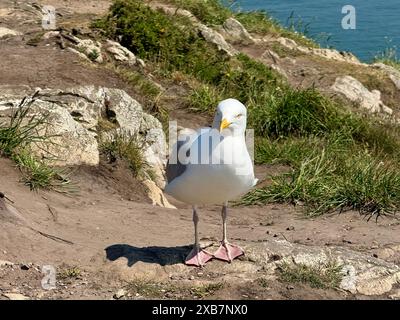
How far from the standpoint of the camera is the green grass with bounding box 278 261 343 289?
5.63 m

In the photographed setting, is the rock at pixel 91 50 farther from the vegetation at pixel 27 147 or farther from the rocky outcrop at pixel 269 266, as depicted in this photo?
the rocky outcrop at pixel 269 266

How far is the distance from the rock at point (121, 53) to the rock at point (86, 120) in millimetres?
1768

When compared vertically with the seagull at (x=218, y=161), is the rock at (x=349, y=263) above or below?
below

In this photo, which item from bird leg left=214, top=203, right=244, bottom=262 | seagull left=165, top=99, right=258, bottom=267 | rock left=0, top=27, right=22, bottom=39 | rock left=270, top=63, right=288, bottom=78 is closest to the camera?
seagull left=165, top=99, right=258, bottom=267

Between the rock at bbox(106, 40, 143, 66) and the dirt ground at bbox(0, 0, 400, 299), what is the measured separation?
1.55 meters

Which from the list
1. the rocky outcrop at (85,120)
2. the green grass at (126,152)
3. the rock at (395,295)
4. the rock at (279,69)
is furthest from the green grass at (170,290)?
the rock at (279,69)

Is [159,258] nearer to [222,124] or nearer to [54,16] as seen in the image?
[222,124]

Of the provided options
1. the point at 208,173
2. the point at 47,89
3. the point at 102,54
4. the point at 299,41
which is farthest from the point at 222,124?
the point at 299,41

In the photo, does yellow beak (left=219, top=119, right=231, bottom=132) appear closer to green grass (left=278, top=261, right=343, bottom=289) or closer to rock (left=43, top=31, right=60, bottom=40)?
green grass (left=278, top=261, right=343, bottom=289)

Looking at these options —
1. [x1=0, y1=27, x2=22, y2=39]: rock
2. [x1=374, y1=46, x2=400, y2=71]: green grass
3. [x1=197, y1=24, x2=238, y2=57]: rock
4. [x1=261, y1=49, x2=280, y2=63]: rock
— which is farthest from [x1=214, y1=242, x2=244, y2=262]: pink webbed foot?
[x1=374, y1=46, x2=400, y2=71]: green grass

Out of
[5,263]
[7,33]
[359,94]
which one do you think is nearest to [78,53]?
[7,33]

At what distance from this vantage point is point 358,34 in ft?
74.3

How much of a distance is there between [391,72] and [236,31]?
10.1 feet

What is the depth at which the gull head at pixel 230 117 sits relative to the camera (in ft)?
17.1
